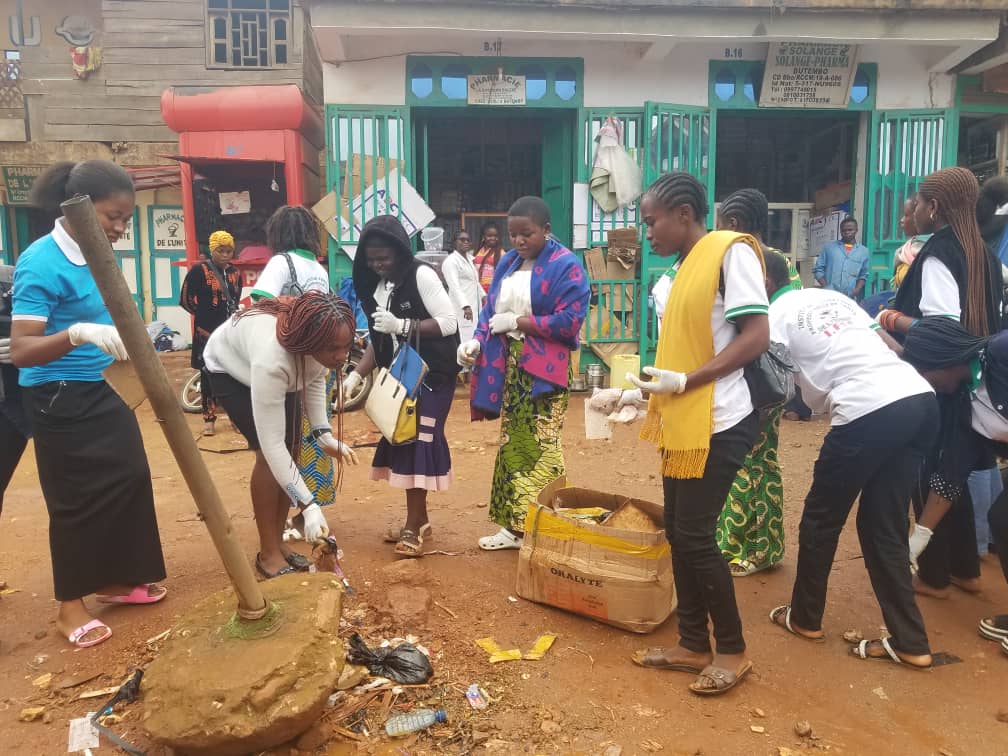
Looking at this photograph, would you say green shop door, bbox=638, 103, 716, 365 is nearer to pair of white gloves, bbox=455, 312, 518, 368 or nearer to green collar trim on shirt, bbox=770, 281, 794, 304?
pair of white gloves, bbox=455, 312, 518, 368

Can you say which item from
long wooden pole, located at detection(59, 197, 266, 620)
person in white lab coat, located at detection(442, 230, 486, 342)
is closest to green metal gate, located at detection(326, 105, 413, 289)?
person in white lab coat, located at detection(442, 230, 486, 342)

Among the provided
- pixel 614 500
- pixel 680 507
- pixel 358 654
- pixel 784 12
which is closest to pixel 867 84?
pixel 784 12

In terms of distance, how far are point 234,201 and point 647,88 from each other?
517 centimetres

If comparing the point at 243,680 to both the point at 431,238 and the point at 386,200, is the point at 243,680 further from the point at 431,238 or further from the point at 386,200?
the point at 431,238

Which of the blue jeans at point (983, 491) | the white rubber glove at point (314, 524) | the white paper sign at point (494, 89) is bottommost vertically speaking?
the blue jeans at point (983, 491)

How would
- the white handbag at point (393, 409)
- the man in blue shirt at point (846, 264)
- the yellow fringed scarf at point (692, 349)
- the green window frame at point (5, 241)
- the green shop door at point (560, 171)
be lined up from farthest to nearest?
1. the green window frame at point (5, 241)
2. the green shop door at point (560, 171)
3. the man in blue shirt at point (846, 264)
4. the white handbag at point (393, 409)
5. the yellow fringed scarf at point (692, 349)

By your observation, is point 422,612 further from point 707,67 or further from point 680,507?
point 707,67

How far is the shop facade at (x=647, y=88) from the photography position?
732 cm

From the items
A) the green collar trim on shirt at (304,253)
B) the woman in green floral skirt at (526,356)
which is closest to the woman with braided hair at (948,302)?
the woman in green floral skirt at (526,356)

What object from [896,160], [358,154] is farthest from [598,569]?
[896,160]

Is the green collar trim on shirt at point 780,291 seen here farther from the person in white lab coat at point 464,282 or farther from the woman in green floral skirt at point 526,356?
the person in white lab coat at point 464,282

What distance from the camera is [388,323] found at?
353 cm

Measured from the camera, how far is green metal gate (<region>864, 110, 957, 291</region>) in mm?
8148

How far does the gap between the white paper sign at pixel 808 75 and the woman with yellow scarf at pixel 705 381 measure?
6522 mm
